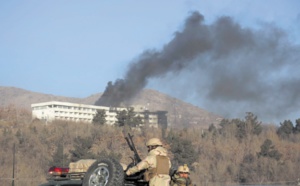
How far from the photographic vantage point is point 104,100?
8725cm

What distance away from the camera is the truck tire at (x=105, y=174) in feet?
33.4

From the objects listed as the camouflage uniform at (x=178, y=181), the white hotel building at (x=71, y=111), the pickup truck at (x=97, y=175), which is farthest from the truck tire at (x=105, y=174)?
the white hotel building at (x=71, y=111)

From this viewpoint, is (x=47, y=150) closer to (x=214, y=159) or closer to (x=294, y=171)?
(x=214, y=159)

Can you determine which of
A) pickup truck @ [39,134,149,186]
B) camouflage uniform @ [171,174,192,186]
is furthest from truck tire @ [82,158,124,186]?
camouflage uniform @ [171,174,192,186]

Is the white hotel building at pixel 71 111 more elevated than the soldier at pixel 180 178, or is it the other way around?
the white hotel building at pixel 71 111

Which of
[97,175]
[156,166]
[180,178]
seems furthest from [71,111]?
[97,175]

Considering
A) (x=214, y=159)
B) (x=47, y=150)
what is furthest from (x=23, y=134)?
(x=214, y=159)

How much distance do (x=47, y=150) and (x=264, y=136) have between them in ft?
101

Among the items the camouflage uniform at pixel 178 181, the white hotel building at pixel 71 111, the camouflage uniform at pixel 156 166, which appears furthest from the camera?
the white hotel building at pixel 71 111

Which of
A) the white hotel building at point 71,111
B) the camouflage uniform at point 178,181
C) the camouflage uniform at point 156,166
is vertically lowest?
the camouflage uniform at point 178,181

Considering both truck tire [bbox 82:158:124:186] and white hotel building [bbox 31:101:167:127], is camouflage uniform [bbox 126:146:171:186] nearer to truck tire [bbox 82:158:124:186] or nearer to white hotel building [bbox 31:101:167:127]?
truck tire [bbox 82:158:124:186]

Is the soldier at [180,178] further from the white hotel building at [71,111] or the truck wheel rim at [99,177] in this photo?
the white hotel building at [71,111]

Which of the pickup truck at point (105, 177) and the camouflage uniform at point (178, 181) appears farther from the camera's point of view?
the camouflage uniform at point (178, 181)

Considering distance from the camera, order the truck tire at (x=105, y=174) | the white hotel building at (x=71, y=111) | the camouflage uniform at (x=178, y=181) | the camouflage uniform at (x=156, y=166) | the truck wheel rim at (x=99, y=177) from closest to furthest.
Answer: the truck tire at (x=105, y=174) < the truck wheel rim at (x=99, y=177) < the camouflage uniform at (x=156, y=166) < the camouflage uniform at (x=178, y=181) < the white hotel building at (x=71, y=111)
